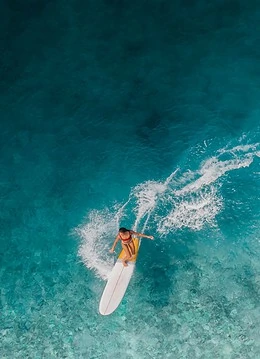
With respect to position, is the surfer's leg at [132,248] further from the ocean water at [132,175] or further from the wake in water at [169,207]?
the wake in water at [169,207]

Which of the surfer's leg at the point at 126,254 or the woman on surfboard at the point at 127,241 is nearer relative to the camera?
the woman on surfboard at the point at 127,241

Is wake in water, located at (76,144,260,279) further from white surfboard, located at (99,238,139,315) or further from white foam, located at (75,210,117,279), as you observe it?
white surfboard, located at (99,238,139,315)

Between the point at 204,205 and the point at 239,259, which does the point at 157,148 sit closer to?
the point at 204,205

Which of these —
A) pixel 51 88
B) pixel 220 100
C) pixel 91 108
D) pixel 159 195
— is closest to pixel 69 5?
pixel 51 88

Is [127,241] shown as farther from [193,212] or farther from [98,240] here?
[193,212]

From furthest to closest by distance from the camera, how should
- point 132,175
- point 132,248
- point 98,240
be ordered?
point 132,175, point 98,240, point 132,248

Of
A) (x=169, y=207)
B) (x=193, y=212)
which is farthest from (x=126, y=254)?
(x=193, y=212)

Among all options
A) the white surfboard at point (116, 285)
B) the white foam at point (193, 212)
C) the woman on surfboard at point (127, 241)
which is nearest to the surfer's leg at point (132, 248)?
the woman on surfboard at point (127, 241)
